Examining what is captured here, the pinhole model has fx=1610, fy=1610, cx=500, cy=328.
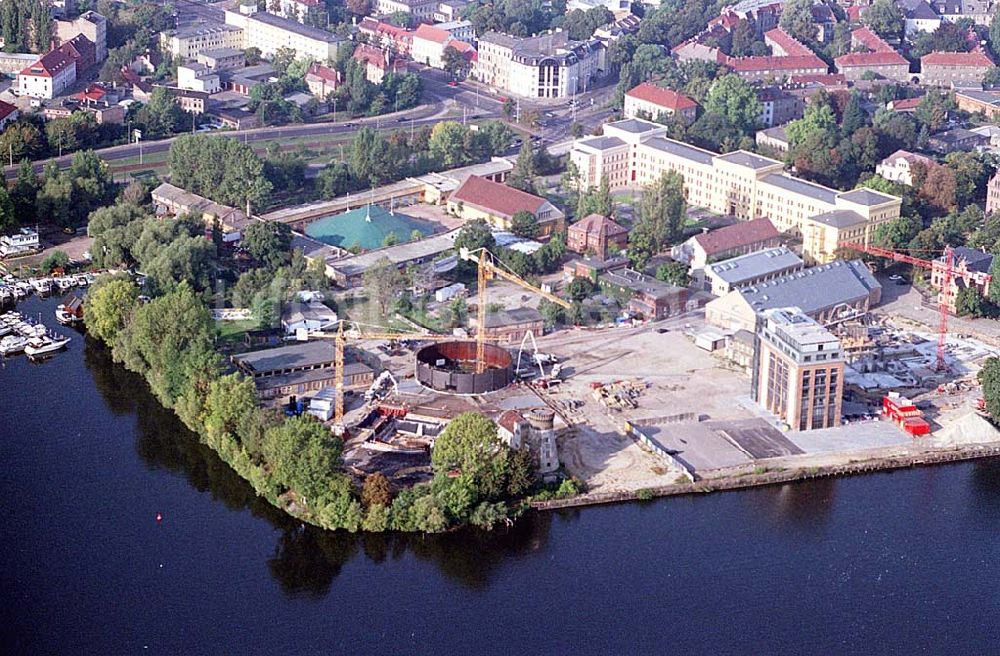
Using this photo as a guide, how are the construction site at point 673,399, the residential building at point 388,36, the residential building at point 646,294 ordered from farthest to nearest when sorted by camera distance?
the residential building at point 388,36, the residential building at point 646,294, the construction site at point 673,399

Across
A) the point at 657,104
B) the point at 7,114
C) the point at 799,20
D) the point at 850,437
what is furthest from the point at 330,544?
the point at 799,20

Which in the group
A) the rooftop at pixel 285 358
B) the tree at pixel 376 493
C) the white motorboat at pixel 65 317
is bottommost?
the tree at pixel 376 493

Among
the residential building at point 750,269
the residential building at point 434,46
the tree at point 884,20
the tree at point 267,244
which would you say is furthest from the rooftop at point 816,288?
the tree at point 884,20

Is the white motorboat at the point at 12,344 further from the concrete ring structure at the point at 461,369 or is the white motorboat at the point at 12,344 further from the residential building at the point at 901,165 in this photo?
the residential building at the point at 901,165

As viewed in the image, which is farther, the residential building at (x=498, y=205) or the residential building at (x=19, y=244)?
the residential building at (x=498, y=205)

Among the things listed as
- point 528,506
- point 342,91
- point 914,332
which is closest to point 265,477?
point 528,506
